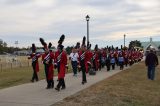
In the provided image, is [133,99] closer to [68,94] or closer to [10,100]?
[68,94]

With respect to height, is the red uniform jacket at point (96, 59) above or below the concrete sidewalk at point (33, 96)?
above

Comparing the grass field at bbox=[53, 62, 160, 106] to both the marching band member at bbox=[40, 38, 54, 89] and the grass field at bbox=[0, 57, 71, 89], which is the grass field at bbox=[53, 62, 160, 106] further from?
the grass field at bbox=[0, 57, 71, 89]

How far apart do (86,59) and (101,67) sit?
17.2 metres

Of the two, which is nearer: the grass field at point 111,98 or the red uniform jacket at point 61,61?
the grass field at point 111,98

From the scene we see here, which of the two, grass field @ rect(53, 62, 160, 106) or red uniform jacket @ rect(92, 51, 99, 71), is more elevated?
red uniform jacket @ rect(92, 51, 99, 71)

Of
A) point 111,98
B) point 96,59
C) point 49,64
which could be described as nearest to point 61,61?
point 49,64

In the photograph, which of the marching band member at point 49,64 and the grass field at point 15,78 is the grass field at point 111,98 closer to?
the marching band member at point 49,64

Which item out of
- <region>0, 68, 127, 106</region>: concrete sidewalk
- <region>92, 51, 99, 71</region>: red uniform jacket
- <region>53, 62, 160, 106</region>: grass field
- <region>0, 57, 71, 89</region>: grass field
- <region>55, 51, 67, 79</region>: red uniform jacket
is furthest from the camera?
<region>92, 51, 99, 71</region>: red uniform jacket

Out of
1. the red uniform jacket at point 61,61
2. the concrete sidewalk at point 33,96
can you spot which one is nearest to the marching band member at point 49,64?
the concrete sidewalk at point 33,96

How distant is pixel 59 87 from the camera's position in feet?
57.4

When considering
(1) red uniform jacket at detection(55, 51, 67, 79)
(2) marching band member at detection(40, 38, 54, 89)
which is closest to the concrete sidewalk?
(2) marching band member at detection(40, 38, 54, 89)

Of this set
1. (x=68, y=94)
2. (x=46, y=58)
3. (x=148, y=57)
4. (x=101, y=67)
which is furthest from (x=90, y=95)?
(x=101, y=67)

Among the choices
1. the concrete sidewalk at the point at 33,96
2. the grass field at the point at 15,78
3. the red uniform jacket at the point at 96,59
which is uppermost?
the red uniform jacket at the point at 96,59

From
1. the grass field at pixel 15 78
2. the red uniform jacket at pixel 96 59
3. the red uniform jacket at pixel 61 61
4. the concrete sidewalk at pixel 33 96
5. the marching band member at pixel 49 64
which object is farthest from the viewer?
the red uniform jacket at pixel 96 59
